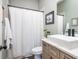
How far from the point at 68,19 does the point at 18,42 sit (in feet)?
5.65

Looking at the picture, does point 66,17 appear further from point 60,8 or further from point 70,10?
point 60,8

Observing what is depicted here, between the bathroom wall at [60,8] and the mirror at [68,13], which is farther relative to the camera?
the bathroom wall at [60,8]

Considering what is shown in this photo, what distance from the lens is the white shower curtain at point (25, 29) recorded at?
2729 mm

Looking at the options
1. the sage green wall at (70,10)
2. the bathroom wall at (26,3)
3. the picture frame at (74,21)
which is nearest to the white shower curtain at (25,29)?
the bathroom wall at (26,3)

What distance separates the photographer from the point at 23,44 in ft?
9.59

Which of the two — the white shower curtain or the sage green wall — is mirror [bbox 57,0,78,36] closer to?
the sage green wall

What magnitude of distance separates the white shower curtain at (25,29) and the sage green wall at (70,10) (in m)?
1.28

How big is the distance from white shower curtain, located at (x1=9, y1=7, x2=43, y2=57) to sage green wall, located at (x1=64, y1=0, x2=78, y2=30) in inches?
50.5

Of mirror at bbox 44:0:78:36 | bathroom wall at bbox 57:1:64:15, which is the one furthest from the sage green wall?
bathroom wall at bbox 57:1:64:15

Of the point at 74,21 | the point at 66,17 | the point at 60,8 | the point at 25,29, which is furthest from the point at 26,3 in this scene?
the point at 74,21

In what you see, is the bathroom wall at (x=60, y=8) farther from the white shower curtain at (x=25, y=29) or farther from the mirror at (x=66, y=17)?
the white shower curtain at (x=25, y=29)

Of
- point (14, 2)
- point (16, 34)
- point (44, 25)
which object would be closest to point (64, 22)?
point (44, 25)

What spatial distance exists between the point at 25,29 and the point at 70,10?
5.24ft

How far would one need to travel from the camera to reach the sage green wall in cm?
181
